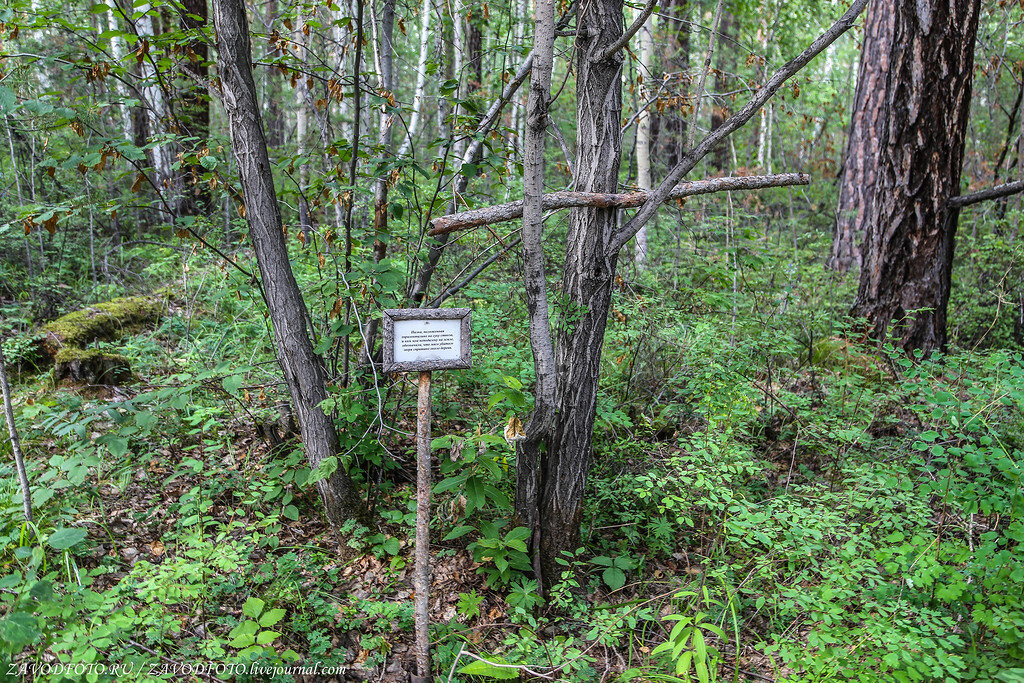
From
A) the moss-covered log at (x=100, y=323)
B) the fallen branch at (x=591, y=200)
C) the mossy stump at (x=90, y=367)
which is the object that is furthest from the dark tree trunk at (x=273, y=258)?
the moss-covered log at (x=100, y=323)

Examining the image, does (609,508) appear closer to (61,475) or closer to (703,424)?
(703,424)

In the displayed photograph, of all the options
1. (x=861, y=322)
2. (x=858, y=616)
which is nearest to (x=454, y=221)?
(x=858, y=616)

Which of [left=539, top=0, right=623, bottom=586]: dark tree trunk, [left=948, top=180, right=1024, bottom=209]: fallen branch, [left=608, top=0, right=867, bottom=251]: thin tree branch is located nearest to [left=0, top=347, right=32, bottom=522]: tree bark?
[left=539, top=0, right=623, bottom=586]: dark tree trunk

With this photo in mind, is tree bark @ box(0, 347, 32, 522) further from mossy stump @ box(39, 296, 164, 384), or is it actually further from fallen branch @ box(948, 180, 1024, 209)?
fallen branch @ box(948, 180, 1024, 209)

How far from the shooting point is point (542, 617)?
295 centimetres

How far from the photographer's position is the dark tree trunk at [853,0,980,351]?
4.60 metres

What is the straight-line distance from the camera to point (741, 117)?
266 centimetres

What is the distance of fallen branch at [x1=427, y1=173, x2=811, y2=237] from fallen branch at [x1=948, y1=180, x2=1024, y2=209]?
8.02 feet

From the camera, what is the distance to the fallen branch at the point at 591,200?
8.39ft

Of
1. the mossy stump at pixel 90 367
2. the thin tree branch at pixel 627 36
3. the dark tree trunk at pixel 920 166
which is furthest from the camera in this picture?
the dark tree trunk at pixel 920 166

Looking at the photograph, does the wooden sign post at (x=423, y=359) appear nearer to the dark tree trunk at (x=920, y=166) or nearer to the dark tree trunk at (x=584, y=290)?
the dark tree trunk at (x=584, y=290)

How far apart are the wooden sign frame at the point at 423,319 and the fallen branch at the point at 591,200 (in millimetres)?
378

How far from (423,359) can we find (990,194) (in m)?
4.63

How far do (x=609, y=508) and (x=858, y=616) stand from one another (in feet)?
4.69
